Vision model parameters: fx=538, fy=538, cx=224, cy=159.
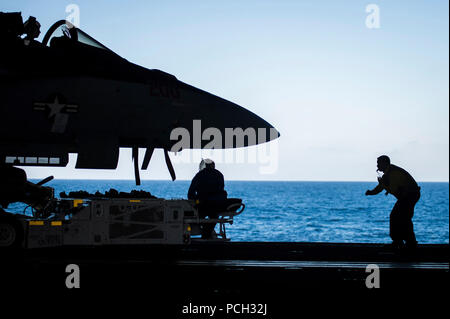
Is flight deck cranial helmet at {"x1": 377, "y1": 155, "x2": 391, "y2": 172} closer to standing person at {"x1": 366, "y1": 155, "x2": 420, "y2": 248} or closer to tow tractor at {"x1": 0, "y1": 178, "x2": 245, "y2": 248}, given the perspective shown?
standing person at {"x1": 366, "y1": 155, "x2": 420, "y2": 248}

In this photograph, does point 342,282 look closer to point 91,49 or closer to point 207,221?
point 207,221

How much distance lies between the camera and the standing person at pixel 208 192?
11367 mm

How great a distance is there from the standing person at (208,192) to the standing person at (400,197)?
10.3ft

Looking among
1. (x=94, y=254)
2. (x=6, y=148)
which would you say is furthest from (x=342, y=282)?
(x=6, y=148)

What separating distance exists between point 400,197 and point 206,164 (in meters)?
4.24

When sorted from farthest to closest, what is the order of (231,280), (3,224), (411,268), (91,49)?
(91,49), (3,224), (411,268), (231,280)

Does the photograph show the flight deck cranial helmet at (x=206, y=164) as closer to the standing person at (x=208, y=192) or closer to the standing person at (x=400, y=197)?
the standing person at (x=208, y=192)

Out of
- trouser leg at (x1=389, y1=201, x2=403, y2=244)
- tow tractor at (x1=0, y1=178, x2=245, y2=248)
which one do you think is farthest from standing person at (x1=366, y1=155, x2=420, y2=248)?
tow tractor at (x1=0, y1=178, x2=245, y2=248)

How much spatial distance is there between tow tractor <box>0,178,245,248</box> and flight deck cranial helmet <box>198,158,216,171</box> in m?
1.30

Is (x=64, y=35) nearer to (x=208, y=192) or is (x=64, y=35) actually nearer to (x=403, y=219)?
(x=208, y=192)

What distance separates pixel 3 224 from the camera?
918cm

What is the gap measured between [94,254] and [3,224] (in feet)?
5.70

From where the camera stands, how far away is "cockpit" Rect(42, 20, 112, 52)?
10664mm

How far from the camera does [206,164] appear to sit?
479 inches
